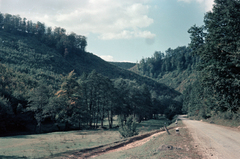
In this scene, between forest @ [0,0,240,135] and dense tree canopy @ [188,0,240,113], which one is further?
forest @ [0,0,240,135]

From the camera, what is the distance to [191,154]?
32.0 ft

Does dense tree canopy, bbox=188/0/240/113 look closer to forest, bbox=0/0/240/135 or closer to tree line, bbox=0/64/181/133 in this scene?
forest, bbox=0/0/240/135

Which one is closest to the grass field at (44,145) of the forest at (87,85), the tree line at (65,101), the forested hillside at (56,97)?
the forested hillside at (56,97)

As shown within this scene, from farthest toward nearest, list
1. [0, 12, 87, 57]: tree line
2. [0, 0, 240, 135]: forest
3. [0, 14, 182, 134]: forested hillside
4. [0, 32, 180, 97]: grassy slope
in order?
1. [0, 12, 87, 57]: tree line
2. [0, 32, 180, 97]: grassy slope
3. [0, 14, 182, 134]: forested hillside
4. [0, 0, 240, 135]: forest

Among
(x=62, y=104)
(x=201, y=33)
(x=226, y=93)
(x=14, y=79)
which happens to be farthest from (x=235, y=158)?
(x=14, y=79)

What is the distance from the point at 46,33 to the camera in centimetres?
13312

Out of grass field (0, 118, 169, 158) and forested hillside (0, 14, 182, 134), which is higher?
forested hillside (0, 14, 182, 134)

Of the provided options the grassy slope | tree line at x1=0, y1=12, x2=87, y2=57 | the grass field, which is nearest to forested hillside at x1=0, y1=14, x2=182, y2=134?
the grassy slope

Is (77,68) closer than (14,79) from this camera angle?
No

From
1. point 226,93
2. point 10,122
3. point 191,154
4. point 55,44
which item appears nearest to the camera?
point 191,154

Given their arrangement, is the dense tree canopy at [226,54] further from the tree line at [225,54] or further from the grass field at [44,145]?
the grass field at [44,145]

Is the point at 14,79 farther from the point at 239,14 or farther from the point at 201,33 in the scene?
the point at 239,14

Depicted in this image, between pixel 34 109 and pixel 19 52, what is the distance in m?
61.4

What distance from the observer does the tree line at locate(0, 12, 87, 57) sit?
11778cm
